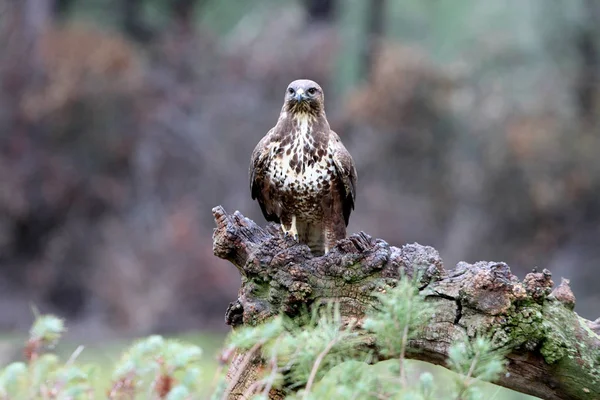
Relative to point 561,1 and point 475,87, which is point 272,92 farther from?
point 561,1

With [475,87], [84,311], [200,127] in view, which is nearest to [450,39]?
[475,87]

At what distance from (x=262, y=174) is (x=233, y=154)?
6711 mm

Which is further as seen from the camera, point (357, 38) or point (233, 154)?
point (357, 38)

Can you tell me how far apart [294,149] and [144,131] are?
7.46 meters

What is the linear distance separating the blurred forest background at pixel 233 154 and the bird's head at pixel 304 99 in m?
5.87

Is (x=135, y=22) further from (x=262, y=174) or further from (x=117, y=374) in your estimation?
(x=117, y=374)

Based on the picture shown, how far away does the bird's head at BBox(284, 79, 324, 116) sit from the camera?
15.1 feet

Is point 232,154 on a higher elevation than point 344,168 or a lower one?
higher

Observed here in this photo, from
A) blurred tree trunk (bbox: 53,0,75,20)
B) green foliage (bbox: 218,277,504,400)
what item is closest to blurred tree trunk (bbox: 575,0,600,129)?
blurred tree trunk (bbox: 53,0,75,20)

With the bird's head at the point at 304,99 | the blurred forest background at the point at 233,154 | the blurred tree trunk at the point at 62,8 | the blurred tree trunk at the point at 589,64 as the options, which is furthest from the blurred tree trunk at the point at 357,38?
the bird's head at the point at 304,99

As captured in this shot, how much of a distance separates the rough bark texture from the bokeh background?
7.11 meters

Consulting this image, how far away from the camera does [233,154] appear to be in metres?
11.2

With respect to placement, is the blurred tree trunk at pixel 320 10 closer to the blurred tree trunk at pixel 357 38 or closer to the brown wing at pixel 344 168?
the blurred tree trunk at pixel 357 38

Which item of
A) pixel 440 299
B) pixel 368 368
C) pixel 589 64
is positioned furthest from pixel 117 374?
pixel 589 64
